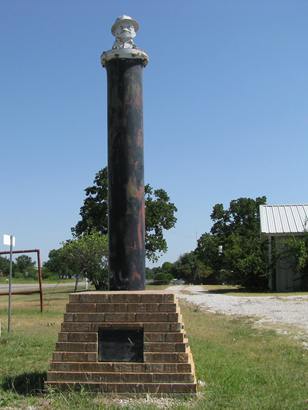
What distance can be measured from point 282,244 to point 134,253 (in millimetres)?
27040

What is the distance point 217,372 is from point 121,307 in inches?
76.2

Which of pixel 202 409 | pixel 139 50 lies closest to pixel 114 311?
pixel 202 409

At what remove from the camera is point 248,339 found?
37.3 feet

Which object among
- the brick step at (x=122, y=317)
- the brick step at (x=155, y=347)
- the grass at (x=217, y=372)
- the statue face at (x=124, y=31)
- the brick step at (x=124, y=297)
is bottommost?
the grass at (x=217, y=372)

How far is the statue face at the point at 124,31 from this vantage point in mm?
7012

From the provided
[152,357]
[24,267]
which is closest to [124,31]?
[152,357]

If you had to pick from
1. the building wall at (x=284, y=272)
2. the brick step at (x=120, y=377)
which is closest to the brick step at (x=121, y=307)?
the brick step at (x=120, y=377)

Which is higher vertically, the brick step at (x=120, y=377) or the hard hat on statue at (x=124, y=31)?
the hard hat on statue at (x=124, y=31)

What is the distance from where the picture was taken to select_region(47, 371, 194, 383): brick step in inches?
233

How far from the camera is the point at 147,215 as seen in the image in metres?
49.0

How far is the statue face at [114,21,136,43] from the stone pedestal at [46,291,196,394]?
2.96 metres

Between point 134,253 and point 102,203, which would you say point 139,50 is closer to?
point 134,253

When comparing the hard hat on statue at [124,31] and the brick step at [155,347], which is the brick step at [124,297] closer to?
the brick step at [155,347]

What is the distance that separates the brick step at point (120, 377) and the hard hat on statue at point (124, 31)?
143 inches
